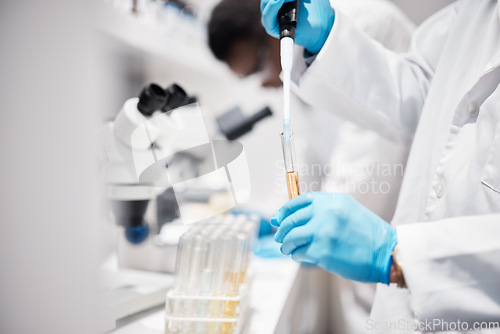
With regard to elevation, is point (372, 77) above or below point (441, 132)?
above

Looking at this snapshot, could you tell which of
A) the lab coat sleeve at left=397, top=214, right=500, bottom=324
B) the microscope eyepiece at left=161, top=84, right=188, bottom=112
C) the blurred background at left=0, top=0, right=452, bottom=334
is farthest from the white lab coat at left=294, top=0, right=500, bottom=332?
the blurred background at left=0, top=0, right=452, bottom=334

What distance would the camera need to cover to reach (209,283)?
1.87 feet

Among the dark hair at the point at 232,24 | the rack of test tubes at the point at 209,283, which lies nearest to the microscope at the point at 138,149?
the rack of test tubes at the point at 209,283

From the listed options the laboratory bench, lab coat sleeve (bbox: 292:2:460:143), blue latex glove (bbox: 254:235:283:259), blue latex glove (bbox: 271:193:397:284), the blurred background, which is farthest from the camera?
blue latex glove (bbox: 254:235:283:259)

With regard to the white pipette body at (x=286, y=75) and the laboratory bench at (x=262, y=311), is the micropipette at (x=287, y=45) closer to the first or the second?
the white pipette body at (x=286, y=75)

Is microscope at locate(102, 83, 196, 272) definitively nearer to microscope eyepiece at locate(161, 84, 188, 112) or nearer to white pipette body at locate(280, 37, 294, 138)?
microscope eyepiece at locate(161, 84, 188, 112)

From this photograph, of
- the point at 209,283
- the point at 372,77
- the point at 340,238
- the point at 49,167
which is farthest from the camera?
the point at 372,77

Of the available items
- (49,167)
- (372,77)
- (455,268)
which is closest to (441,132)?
(372,77)

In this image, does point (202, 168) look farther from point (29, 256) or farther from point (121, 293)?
point (29, 256)

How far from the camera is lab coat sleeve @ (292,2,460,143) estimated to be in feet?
2.27

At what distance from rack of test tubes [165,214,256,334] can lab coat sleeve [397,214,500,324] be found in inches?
11.2

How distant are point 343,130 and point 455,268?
28.6 inches

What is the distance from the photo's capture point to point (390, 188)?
959 mm

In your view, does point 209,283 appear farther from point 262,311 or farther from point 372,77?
point 372,77
